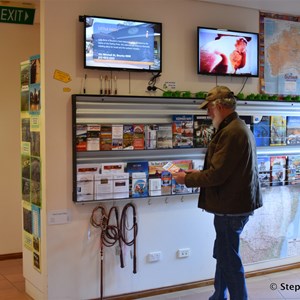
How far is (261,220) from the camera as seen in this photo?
416 centimetres

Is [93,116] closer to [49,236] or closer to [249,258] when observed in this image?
[49,236]

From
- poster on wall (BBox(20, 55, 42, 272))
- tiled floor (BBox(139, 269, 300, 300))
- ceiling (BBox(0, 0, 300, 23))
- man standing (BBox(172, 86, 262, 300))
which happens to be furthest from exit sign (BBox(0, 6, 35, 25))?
tiled floor (BBox(139, 269, 300, 300))

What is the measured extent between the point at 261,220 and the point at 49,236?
2.02 meters

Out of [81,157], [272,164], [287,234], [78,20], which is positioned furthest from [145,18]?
[287,234]

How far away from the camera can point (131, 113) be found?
3.53 meters

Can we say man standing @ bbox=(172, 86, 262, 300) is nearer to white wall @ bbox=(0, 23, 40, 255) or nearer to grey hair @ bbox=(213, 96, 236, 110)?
grey hair @ bbox=(213, 96, 236, 110)

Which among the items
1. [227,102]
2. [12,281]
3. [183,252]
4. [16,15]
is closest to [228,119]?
[227,102]

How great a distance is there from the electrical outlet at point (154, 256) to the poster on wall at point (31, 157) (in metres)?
0.91

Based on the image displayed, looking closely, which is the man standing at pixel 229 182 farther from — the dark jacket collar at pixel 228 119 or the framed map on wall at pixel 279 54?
the framed map on wall at pixel 279 54

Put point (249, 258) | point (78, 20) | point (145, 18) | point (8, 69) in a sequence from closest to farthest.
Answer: point (78, 20) → point (145, 18) → point (249, 258) → point (8, 69)

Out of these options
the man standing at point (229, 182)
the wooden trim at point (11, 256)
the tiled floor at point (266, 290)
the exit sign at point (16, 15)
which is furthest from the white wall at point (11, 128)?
the man standing at point (229, 182)

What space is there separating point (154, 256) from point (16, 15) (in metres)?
2.84

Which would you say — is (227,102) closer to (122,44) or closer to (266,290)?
(122,44)

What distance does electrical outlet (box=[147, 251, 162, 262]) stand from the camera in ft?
12.1
